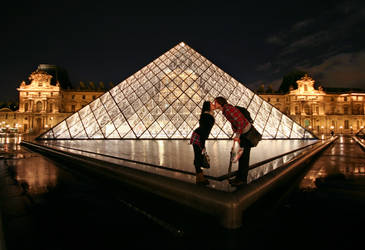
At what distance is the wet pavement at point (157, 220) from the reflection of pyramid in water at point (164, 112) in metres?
12.4

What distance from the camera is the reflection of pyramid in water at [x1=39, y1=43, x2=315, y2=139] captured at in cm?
1543

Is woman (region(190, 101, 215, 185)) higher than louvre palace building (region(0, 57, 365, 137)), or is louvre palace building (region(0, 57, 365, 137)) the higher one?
louvre palace building (region(0, 57, 365, 137))

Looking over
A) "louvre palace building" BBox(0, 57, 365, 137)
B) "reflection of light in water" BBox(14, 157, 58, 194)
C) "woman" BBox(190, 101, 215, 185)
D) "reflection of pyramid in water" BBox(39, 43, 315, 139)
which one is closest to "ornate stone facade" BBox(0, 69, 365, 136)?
"louvre palace building" BBox(0, 57, 365, 137)

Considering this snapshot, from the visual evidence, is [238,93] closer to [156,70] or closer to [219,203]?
[156,70]

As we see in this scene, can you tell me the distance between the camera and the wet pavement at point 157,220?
1672mm

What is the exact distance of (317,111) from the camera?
171ft

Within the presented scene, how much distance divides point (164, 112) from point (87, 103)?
3390 centimetres

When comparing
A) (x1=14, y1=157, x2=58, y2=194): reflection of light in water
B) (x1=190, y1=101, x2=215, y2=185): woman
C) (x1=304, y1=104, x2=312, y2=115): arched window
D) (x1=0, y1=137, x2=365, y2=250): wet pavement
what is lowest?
(x1=0, y1=137, x2=365, y2=250): wet pavement

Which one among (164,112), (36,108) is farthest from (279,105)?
(36,108)

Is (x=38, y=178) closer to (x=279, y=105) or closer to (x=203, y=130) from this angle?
(x=203, y=130)

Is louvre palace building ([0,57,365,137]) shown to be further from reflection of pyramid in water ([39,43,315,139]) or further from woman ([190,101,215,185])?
woman ([190,101,215,185])

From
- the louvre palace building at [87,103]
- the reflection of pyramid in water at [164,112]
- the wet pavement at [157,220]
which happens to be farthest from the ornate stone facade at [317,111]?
the wet pavement at [157,220]

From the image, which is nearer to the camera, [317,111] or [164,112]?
[164,112]

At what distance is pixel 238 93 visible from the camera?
53.9 ft
